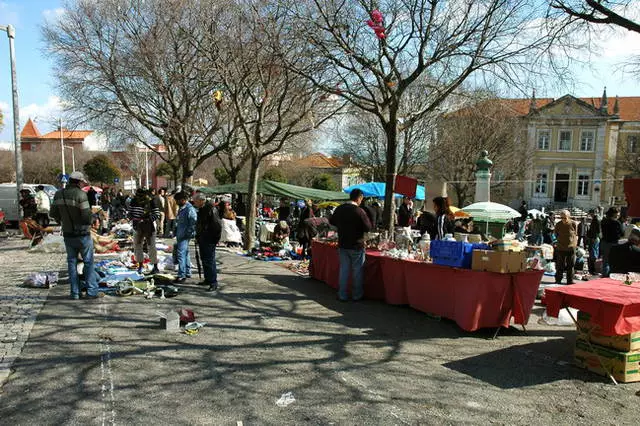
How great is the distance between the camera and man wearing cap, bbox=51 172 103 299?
7.15 metres

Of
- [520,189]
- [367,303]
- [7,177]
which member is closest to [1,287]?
[367,303]

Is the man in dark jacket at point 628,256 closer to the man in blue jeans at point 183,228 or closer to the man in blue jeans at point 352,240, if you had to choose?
the man in blue jeans at point 352,240

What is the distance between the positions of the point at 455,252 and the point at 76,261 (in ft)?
17.9

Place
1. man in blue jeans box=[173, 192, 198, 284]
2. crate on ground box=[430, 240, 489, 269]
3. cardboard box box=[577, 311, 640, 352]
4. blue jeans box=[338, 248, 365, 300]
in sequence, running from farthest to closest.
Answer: man in blue jeans box=[173, 192, 198, 284] < blue jeans box=[338, 248, 365, 300] < crate on ground box=[430, 240, 489, 269] < cardboard box box=[577, 311, 640, 352]

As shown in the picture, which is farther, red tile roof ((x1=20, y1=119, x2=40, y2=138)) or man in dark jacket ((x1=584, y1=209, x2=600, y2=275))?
red tile roof ((x1=20, y1=119, x2=40, y2=138))

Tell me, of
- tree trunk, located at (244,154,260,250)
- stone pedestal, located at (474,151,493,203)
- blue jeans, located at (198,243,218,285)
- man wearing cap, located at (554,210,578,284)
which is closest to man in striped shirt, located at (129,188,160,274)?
blue jeans, located at (198,243,218,285)

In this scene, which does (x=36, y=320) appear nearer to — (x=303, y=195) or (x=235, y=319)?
(x=235, y=319)

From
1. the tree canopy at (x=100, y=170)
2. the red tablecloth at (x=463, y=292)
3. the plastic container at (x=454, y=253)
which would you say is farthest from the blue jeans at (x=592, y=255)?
the tree canopy at (x=100, y=170)

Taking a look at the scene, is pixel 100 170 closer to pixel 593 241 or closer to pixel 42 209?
pixel 42 209

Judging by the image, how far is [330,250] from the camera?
9289 mm

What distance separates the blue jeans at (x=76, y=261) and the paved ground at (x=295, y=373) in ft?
1.19

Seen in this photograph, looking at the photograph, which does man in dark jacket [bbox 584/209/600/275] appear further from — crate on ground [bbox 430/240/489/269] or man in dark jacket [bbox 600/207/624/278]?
crate on ground [bbox 430/240/489/269]

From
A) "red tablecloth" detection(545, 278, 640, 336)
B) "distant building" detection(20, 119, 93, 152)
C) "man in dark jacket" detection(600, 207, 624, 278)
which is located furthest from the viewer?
"distant building" detection(20, 119, 93, 152)

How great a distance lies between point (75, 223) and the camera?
7.18m
